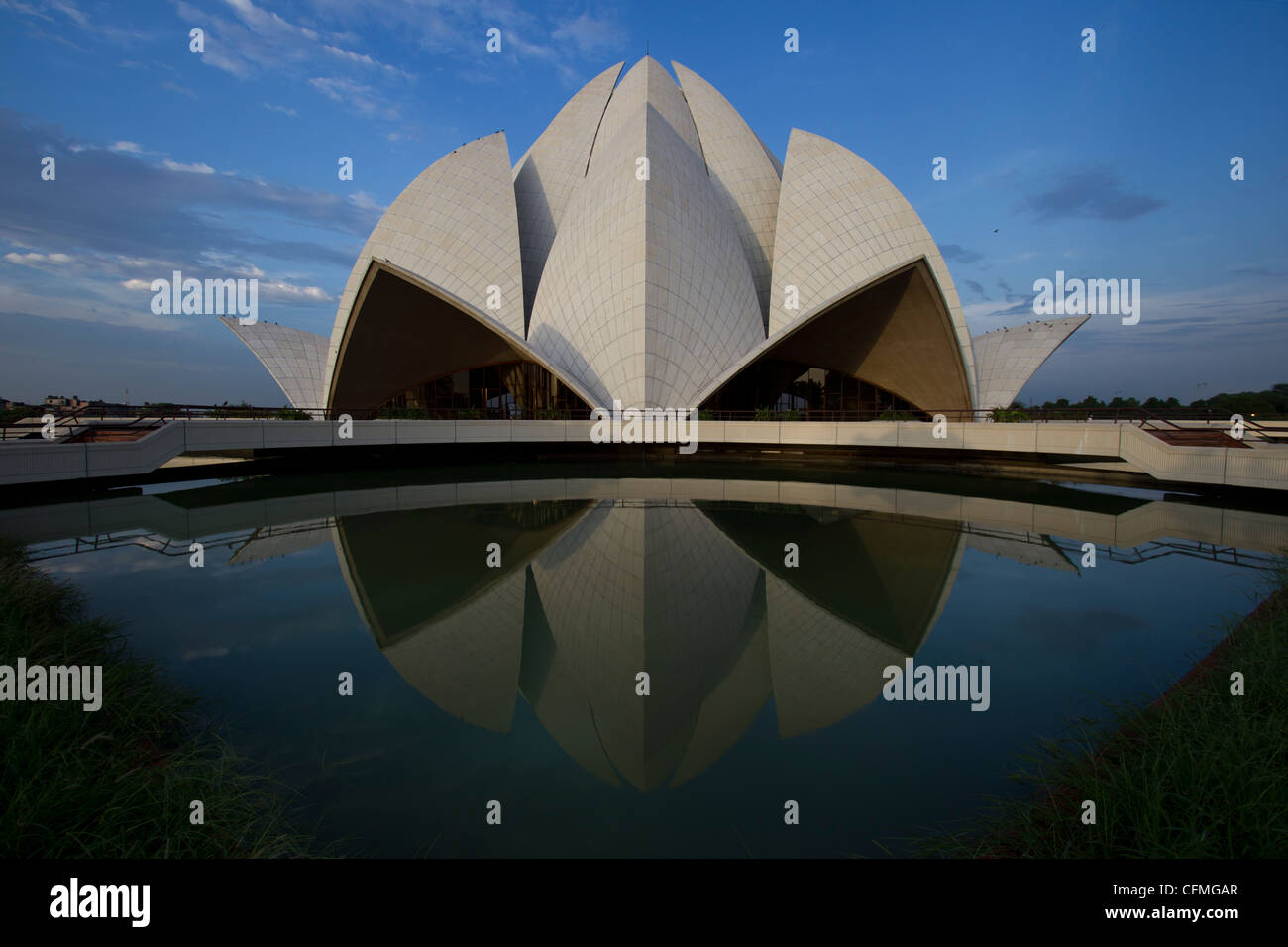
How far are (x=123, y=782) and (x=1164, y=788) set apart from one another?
4918 millimetres

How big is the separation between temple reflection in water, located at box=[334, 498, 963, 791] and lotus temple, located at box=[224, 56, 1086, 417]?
44.8ft

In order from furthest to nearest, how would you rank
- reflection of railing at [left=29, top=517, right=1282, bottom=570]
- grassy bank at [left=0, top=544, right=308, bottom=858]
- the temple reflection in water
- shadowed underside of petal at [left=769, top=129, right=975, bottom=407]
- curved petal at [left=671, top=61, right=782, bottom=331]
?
curved petal at [left=671, top=61, right=782, bottom=331]
shadowed underside of petal at [left=769, top=129, right=975, bottom=407]
reflection of railing at [left=29, top=517, right=1282, bottom=570]
the temple reflection in water
grassy bank at [left=0, top=544, right=308, bottom=858]

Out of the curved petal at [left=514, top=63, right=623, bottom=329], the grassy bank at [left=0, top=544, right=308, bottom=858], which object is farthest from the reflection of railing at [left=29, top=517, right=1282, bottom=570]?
the curved petal at [left=514, top=63, right=623, bottom=329]

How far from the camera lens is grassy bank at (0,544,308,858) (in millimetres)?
2383

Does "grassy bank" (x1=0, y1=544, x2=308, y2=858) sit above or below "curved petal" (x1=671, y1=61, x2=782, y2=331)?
below

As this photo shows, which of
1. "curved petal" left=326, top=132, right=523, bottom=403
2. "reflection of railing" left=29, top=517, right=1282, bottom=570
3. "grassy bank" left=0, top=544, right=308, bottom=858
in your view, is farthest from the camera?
"curved petal" left=326, top=132, right=523, bottom=403

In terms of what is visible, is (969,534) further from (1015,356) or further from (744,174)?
(1015,356)

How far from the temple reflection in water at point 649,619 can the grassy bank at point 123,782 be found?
1464 millimetres

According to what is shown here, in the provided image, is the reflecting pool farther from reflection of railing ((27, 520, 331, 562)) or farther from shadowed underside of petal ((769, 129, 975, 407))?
shadowed underside of petal ((769, 129, 975, 407))

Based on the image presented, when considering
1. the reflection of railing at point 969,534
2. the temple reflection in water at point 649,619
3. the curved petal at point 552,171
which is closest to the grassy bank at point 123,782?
the temple reflection in water at point 649,619

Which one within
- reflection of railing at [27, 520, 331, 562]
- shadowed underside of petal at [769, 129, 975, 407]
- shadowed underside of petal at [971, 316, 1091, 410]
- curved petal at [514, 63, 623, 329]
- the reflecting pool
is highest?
curved petal at [514, 63, 623, 329]

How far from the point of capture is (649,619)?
5875 millimetres

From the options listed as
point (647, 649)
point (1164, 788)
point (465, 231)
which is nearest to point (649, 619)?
point (647, 649)
